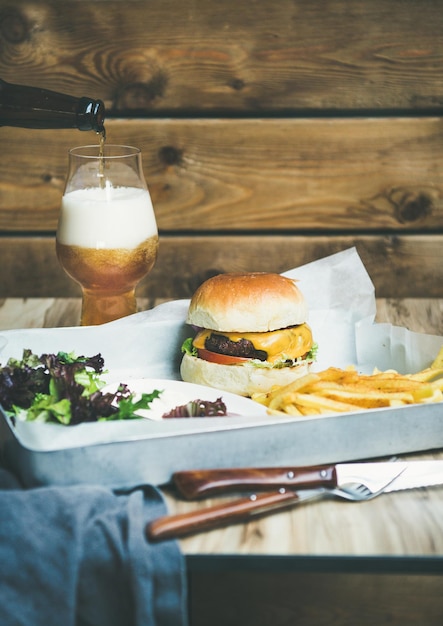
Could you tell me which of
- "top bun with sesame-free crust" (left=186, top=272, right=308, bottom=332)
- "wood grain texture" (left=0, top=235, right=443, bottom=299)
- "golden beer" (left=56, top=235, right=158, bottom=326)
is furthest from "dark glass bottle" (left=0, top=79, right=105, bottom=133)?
"wood grain texture" (left=0, top=235, right=443, bottom=299)

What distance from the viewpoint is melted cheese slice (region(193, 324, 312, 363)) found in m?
1.54

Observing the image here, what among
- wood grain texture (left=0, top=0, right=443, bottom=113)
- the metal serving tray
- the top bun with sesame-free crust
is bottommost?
the metal serving tray

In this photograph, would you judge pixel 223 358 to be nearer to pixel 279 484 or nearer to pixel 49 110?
pixel 279 484

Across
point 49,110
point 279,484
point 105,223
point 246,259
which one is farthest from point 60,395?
point 246,259

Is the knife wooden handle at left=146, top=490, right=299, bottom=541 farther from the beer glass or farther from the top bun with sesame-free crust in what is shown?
the beer glass

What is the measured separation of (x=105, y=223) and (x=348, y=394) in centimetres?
66

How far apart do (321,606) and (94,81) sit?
1.49m

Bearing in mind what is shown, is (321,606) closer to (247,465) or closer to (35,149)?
(247,465)

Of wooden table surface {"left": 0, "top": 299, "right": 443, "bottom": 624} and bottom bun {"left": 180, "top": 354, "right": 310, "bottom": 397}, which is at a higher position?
bottom bun {"left": 180, "top": 354, "right": 310, "bottom": 397}

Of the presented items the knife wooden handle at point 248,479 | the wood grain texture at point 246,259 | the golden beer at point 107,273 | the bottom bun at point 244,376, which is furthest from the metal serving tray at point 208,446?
the wood grain texture at point 246,259

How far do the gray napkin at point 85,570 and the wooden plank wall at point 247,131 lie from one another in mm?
1490

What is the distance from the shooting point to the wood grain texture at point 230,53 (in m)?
2.20

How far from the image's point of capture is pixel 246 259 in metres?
2.40

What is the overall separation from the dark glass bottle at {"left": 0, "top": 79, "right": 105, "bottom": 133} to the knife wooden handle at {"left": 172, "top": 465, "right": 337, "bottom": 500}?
0.81 m
